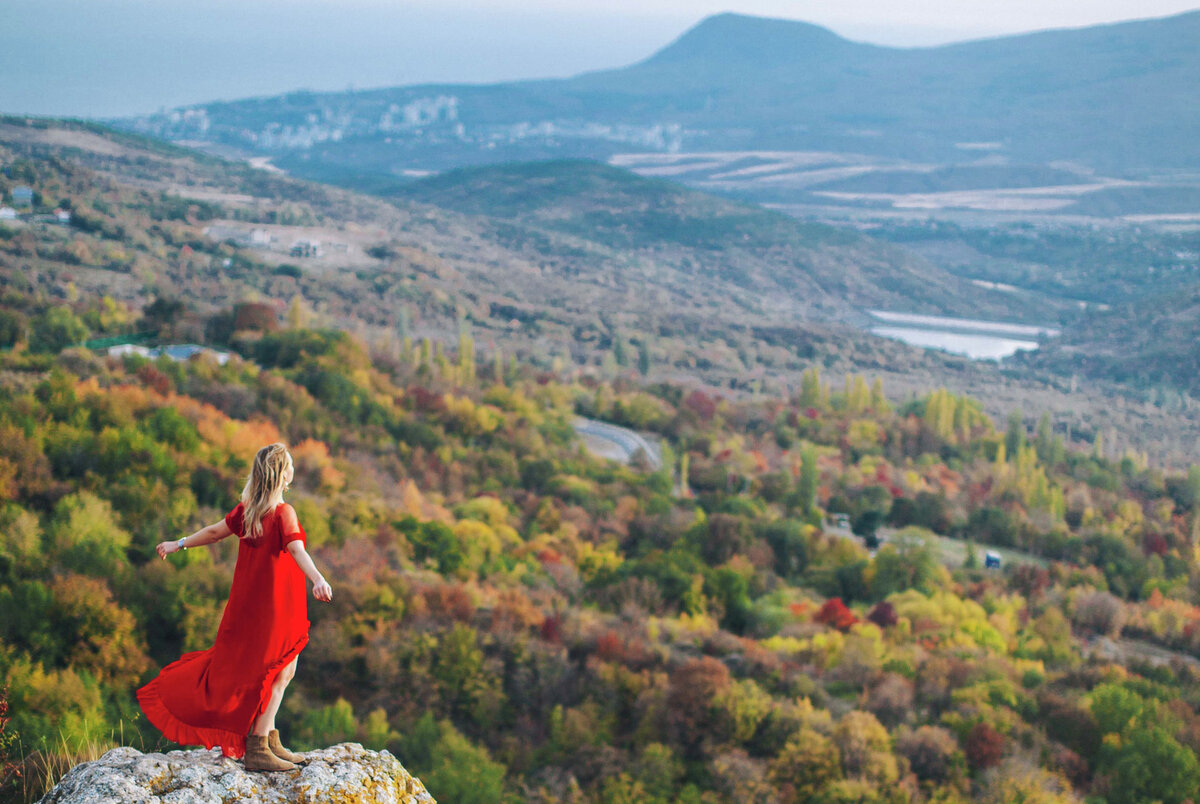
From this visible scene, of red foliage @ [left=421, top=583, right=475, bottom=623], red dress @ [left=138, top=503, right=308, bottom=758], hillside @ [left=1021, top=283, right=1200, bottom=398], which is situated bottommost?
hillside @ [left=1021, top=283, right=1200, bottom=398]

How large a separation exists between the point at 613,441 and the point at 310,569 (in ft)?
148

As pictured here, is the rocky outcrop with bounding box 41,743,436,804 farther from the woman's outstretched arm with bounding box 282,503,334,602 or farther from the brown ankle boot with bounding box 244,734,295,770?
the woman's outstretched arm with bounding box 282,503,334,602

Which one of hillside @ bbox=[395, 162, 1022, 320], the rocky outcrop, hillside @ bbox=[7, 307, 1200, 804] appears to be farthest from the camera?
hillside @ bbox=[395, 162, 1022, 320]

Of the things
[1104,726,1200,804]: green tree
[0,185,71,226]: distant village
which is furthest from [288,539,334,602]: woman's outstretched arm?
[0,185,71,226]: distant village

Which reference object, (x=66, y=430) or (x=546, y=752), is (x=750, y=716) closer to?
(x=546, y=752)

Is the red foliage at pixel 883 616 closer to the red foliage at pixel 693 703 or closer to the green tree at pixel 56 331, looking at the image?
the red foliage at pixel 693 703

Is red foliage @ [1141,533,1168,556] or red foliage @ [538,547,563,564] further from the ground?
red foliage @ [538,547,563,564]

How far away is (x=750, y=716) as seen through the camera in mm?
17516

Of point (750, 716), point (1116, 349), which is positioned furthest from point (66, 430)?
point (1116, 349)

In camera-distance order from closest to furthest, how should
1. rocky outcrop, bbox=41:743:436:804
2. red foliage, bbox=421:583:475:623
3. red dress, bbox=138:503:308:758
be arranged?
rocky outcrop, bbox=41:743:436:804 → red dress, bbox=138:503:308:758 → red foliage, bbox=421:583:475:623

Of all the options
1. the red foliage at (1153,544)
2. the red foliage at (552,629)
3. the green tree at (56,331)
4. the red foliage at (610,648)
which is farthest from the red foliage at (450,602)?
the red foliage at (1153,544)

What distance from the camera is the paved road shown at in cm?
4728

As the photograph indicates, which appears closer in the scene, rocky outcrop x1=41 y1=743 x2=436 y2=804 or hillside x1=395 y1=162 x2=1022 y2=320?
rocky outcrop x1=41 y1=743 x2=436 y2=804

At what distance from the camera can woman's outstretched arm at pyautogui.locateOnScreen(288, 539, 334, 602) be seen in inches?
187
